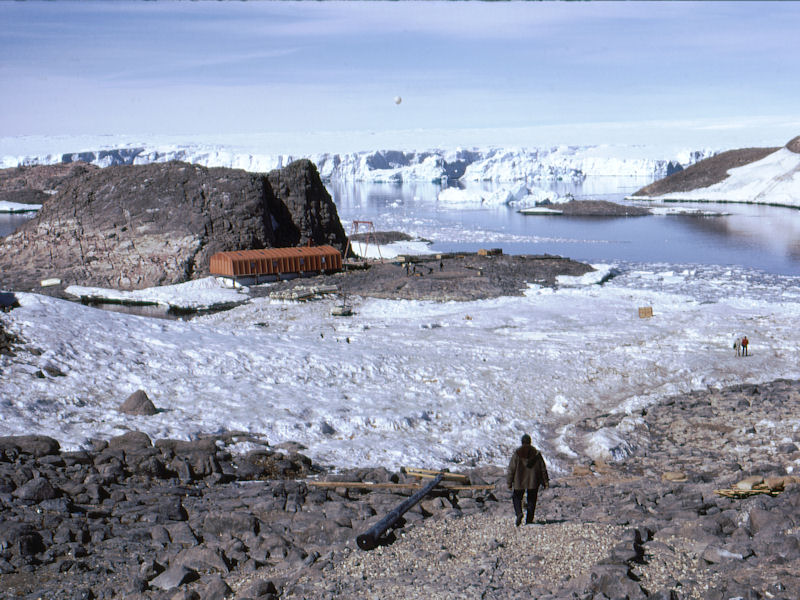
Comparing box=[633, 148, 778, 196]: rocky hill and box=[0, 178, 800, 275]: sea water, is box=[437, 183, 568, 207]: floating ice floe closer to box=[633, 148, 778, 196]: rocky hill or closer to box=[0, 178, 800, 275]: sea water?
box=[0, 178, 800, 275]: sea water

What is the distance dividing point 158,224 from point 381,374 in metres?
26.6

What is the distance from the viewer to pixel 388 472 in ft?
42.8

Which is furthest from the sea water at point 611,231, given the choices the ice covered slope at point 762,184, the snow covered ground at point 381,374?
the snow covered ground at point 381,374

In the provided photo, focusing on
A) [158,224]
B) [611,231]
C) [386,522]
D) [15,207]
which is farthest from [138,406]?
[15,207]

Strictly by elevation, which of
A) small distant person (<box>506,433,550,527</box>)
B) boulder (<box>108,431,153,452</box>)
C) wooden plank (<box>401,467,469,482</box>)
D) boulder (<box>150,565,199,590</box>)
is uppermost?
small distant person (<box>506,433,550,527</box>)

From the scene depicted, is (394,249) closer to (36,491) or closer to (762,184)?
(36,491)

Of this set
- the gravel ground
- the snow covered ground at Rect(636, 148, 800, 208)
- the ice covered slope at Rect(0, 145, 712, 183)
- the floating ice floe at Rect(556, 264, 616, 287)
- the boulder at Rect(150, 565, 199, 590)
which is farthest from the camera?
the ice covered slope at Rect(0, 145, 712, 183)

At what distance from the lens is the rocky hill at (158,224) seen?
40.1 m

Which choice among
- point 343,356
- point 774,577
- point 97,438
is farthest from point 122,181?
point 774,577

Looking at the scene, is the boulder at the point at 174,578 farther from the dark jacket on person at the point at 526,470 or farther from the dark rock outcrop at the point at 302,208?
the dark rock outcrop at the point at 302,208

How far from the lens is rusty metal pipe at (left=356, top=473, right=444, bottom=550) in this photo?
9.32 m

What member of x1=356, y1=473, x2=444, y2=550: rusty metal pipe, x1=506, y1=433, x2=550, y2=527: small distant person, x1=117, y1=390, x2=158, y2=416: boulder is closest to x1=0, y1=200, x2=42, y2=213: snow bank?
x1=117, y1=390, x2=158, y2=416: boulder

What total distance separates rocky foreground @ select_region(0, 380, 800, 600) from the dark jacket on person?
0.61m

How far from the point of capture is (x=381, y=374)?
19.4 meters
